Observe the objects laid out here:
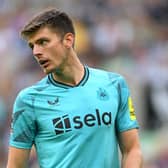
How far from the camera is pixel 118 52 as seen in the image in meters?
14.1

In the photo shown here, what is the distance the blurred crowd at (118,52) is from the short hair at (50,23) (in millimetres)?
5984

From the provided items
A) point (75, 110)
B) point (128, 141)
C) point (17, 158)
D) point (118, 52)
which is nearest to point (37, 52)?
point (75, 110)

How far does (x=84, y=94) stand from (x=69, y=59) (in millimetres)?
258

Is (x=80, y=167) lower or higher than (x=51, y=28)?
lower

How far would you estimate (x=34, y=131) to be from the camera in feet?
20.1

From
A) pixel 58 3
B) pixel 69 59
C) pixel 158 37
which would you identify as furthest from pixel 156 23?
pixel 69 59

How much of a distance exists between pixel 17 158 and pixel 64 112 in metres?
0.45

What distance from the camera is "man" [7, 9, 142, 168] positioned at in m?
6.03

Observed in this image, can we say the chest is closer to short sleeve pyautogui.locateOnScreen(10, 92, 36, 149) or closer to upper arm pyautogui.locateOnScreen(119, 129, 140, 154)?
short sleeve pyautogui.locateOnScreen(10, 92, 36, 149)

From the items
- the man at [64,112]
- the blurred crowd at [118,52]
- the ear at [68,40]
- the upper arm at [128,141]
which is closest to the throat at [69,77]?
the man at [64,112]

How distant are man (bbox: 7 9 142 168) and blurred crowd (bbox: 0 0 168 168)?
19.0ft

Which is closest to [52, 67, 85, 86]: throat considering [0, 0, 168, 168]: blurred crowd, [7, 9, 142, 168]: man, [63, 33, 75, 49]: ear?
[7, 9, 142, 168]: man

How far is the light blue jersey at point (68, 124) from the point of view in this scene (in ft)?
19.8

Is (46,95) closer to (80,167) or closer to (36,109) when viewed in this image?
(36,109)
